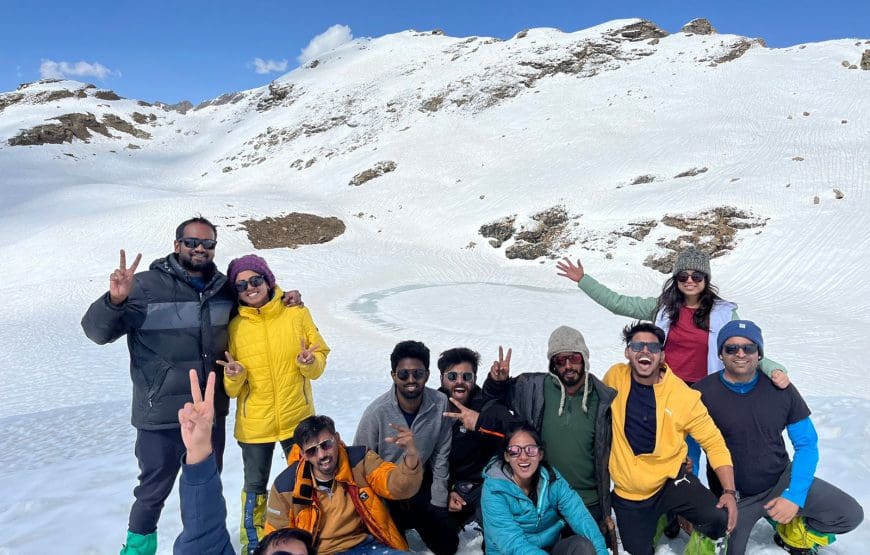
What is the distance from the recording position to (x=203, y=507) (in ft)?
7.30

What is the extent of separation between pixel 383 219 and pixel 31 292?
16619 mm

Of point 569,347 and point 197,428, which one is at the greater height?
point 569,347

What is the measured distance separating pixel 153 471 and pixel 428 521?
1918 mm

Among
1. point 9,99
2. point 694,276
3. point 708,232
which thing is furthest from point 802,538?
point 9,99

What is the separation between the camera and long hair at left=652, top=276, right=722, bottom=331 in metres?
3.99

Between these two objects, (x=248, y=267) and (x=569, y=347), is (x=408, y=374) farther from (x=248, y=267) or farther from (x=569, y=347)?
(x=248, y=267)

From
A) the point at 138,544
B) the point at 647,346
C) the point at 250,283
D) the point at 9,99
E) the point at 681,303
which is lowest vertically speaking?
the point at 138,544

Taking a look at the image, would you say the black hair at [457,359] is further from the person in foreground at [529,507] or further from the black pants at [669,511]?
the black pants at [669,511]

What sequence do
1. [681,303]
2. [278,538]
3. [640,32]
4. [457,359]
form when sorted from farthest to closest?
[640,32]
[681,303]
[457,359]
[278,538]

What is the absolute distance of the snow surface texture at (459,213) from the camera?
21.8ft

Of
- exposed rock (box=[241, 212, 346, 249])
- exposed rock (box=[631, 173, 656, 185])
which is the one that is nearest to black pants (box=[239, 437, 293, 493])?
exposed rock (box=[241, 212, 346, 249])

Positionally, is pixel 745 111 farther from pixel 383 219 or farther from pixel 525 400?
pixel 525 400

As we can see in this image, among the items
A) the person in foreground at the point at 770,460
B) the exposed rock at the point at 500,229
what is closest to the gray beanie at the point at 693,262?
the person in foreground at the point at 770,460

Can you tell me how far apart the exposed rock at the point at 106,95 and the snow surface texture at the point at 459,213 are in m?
7.99
